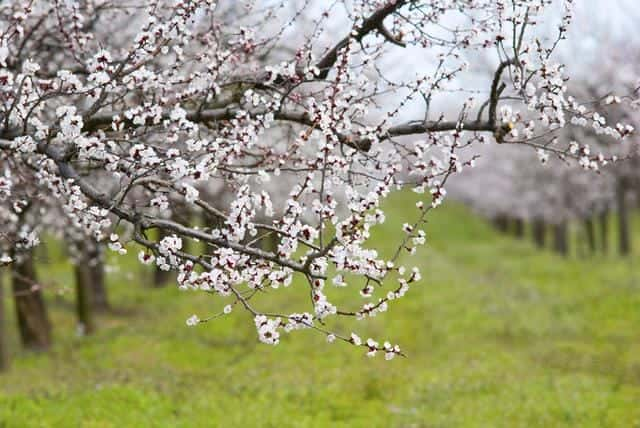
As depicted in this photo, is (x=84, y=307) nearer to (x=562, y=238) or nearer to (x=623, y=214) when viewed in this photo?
(x=623, y=214)

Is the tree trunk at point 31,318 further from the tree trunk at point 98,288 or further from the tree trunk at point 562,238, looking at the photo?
the tree trunk at point 562,238

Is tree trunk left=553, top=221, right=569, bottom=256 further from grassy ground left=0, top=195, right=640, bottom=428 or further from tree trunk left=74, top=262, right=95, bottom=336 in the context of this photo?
tree trunk left=74, top=262, right=95, bottom=336

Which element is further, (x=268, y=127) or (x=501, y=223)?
(x=501, y=223)

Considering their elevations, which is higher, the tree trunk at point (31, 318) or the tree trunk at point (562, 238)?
the tree trunk at point (562, 238)

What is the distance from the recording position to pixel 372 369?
12.8m

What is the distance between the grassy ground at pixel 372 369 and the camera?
10227 mm

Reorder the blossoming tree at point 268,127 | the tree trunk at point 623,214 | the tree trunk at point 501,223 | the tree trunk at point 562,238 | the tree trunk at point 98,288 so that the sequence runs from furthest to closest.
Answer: the tree trunk at point 501,223 < the tree trunk at point 562,238 < the tree trunk at point 623,214 < the tree trunk at point 98,288 < the blossoming tree at point 268,127

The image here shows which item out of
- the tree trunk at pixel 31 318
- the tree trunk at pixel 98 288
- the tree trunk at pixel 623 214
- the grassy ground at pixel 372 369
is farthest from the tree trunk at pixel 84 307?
the tree trunk at pixel 623 214

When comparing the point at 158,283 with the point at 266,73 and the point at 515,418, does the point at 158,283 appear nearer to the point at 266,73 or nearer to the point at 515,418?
the point at 515,418

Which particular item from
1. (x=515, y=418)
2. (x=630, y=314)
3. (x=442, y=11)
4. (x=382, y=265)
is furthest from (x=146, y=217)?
(x=630, y=314)

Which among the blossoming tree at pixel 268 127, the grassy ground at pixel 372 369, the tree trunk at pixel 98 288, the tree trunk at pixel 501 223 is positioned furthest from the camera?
the tree trunk at pixel 501 223

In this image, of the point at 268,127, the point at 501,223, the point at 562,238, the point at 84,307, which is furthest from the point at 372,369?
the point at 501,223

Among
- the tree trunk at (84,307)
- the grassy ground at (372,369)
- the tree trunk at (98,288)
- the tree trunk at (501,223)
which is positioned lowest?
the grassy ground at (372,369)

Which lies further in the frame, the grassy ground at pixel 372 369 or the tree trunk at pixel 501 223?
the tree trunk at pixel 501 223
